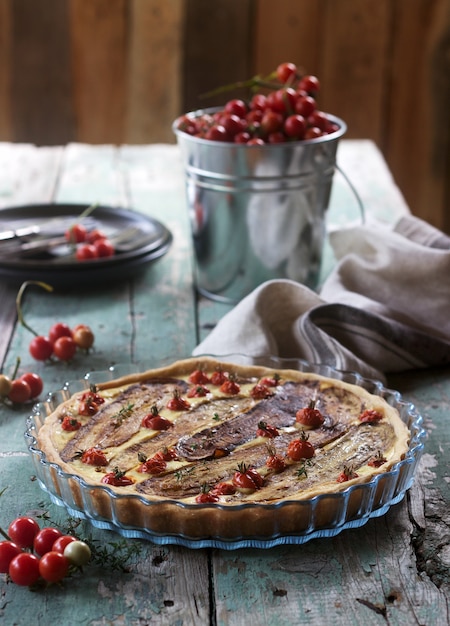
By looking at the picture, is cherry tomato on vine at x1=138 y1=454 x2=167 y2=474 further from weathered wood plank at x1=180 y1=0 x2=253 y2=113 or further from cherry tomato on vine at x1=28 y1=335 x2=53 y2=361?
weathered wood plank at x1=180 y1=0 x2=253 y2=113

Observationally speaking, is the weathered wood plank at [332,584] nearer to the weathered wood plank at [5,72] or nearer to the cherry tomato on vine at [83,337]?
the cherry tomato on vine at [83,337]

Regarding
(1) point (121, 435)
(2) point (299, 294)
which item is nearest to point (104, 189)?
(2) point (299, 294)

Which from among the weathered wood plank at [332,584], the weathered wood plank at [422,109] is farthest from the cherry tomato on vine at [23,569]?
the weathered wood plank at [422,109]

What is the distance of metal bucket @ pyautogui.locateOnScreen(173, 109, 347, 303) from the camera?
6.81ft

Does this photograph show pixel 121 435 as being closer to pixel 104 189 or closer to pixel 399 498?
pixel 399 498

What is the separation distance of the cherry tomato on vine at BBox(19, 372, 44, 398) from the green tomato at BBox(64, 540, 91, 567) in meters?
0.58

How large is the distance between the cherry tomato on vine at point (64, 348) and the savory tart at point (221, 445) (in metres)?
0.27

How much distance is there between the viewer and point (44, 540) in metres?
1.26

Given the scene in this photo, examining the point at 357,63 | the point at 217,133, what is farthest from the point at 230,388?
the point at 357,63

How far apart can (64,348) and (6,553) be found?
2.40ft

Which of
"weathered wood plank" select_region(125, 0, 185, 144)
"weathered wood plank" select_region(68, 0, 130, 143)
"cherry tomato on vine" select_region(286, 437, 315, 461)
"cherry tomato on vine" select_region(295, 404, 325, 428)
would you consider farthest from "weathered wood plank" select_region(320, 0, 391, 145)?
"cherry tomato on vine" select_region(286, 437, 315, 461)

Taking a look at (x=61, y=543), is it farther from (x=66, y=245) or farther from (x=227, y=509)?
(x=66, y=245)

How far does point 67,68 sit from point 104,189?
1.71 metres

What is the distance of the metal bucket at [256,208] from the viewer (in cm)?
207
